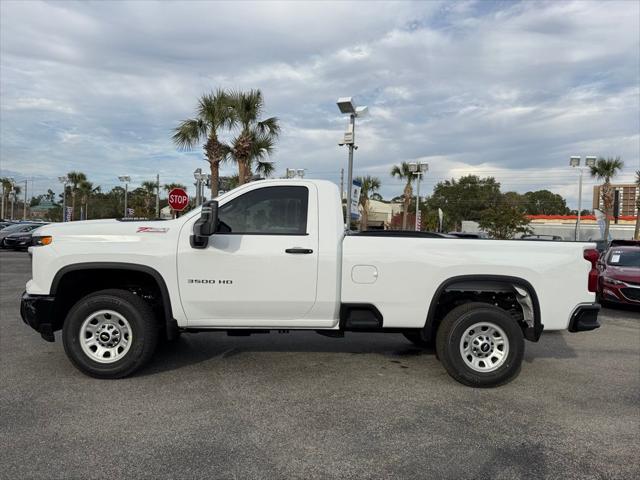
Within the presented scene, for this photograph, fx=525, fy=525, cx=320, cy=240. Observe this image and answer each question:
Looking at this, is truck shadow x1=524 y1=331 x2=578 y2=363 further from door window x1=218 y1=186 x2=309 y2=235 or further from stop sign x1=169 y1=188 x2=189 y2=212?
stop sign x1=169 y1=188 x2=189 y2=212

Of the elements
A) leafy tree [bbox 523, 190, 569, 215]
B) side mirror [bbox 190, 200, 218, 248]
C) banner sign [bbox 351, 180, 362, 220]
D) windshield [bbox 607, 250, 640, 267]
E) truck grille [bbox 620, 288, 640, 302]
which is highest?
leafy tree [bbox 523, 190, 569, 215]

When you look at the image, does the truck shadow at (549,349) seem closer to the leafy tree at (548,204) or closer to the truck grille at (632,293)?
the truck grille at (632,293)

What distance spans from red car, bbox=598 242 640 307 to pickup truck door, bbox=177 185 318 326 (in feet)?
27.1

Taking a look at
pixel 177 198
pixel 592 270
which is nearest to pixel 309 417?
pixel 592 270

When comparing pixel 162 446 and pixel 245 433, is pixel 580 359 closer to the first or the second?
pixel 245 433

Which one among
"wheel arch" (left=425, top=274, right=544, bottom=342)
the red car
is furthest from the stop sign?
"wheel arch" (left=425, top=274, right=544, bottom=342)

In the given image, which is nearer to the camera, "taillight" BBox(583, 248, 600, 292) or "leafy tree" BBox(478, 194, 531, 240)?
"taillight" BBox(583, 248, 600, 292)

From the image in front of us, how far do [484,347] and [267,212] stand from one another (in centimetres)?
255

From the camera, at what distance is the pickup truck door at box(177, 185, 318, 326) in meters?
5.05

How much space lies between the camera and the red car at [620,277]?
34.5 feet

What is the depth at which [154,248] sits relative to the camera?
5.03 metres

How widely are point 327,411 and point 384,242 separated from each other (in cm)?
169

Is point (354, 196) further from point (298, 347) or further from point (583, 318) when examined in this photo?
point (583, 318)

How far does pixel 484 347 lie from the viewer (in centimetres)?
524
